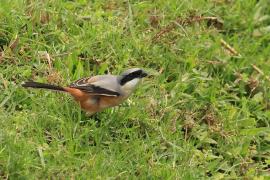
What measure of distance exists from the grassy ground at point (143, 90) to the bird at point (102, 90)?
122 millimetres

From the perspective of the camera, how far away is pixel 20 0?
6.64 m

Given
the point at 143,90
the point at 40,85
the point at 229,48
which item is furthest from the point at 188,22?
the point at 40,85

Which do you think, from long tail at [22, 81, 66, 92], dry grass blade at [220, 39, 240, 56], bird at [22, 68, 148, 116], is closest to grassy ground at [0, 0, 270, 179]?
dry grass blade at [220, 39, 240, 56]

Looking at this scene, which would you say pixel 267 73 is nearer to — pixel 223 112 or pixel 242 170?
pixel 223 112

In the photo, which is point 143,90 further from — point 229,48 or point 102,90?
point 229,48

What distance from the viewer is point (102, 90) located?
5.70 metres

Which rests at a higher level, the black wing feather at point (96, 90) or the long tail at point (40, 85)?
the long tail at point (40, 85)

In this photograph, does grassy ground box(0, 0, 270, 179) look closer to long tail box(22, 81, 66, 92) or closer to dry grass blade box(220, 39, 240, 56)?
dry grass blade box(220, 39, 240, 56)

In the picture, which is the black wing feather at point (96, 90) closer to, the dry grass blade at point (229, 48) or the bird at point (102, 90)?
the bird at point (102, 90)

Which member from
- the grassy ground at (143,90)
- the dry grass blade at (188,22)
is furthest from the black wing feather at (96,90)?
the dry grass blade at (188,22)

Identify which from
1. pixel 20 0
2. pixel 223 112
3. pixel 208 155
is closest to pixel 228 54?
pixel 223 112

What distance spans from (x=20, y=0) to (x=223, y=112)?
2.23 meters

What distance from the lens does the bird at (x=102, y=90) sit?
566cm

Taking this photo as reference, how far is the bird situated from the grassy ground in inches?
4.8
